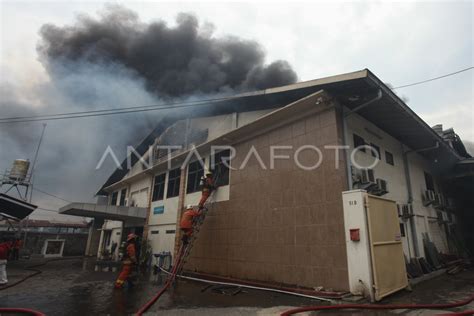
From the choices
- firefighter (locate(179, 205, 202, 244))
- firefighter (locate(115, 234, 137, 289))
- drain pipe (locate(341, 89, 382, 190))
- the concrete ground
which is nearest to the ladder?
firefighter (locate(179, 205, 202, 244))

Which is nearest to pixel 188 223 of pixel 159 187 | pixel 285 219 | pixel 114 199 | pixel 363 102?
pixel 285 219

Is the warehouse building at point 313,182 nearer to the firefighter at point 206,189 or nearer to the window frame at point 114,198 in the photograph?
the firefighter at point 206,189

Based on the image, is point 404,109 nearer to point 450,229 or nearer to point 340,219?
point 340,219

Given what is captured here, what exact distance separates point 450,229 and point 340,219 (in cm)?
943

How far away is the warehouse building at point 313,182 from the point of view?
256 inches

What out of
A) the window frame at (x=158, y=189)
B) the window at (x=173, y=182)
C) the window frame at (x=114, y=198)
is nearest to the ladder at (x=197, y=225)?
the window at (x=173, y=182)

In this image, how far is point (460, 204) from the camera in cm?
1410

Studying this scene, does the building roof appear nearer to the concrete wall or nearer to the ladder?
the ladder

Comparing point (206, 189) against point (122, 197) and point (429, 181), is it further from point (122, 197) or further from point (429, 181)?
point (122, 197)

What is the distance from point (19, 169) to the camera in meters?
20.7

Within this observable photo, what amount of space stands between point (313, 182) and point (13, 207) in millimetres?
10844

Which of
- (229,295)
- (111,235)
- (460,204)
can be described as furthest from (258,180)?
(111,235)

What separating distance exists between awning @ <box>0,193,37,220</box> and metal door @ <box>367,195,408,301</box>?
37.2ft

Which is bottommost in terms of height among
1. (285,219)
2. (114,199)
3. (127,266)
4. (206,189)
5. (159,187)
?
(127,266)
